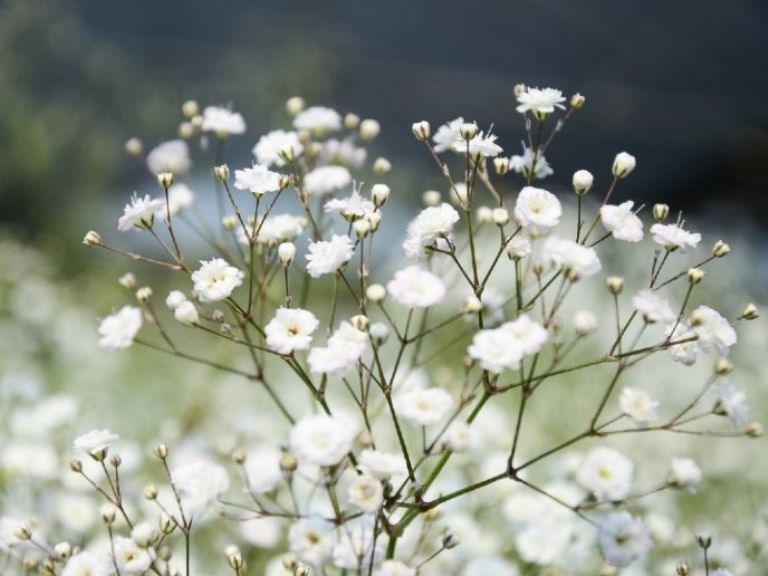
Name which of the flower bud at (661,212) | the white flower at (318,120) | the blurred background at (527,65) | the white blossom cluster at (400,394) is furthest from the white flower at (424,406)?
the blurred background at (527,65)

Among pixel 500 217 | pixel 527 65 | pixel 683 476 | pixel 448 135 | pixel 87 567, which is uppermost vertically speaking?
pixel 527 65

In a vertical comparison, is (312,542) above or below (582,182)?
below

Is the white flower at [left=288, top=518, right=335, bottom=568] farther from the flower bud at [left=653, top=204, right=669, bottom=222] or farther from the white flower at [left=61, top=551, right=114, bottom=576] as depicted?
the flower bud at [left=653, top=204, right=669, bottom=222]

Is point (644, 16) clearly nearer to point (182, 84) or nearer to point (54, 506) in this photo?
point (182, 84)

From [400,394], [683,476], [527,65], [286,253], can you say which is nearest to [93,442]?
[286,253]

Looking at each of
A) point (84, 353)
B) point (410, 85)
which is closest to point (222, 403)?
point (84, 353)

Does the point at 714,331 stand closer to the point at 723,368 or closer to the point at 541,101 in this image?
the point at 723,368
